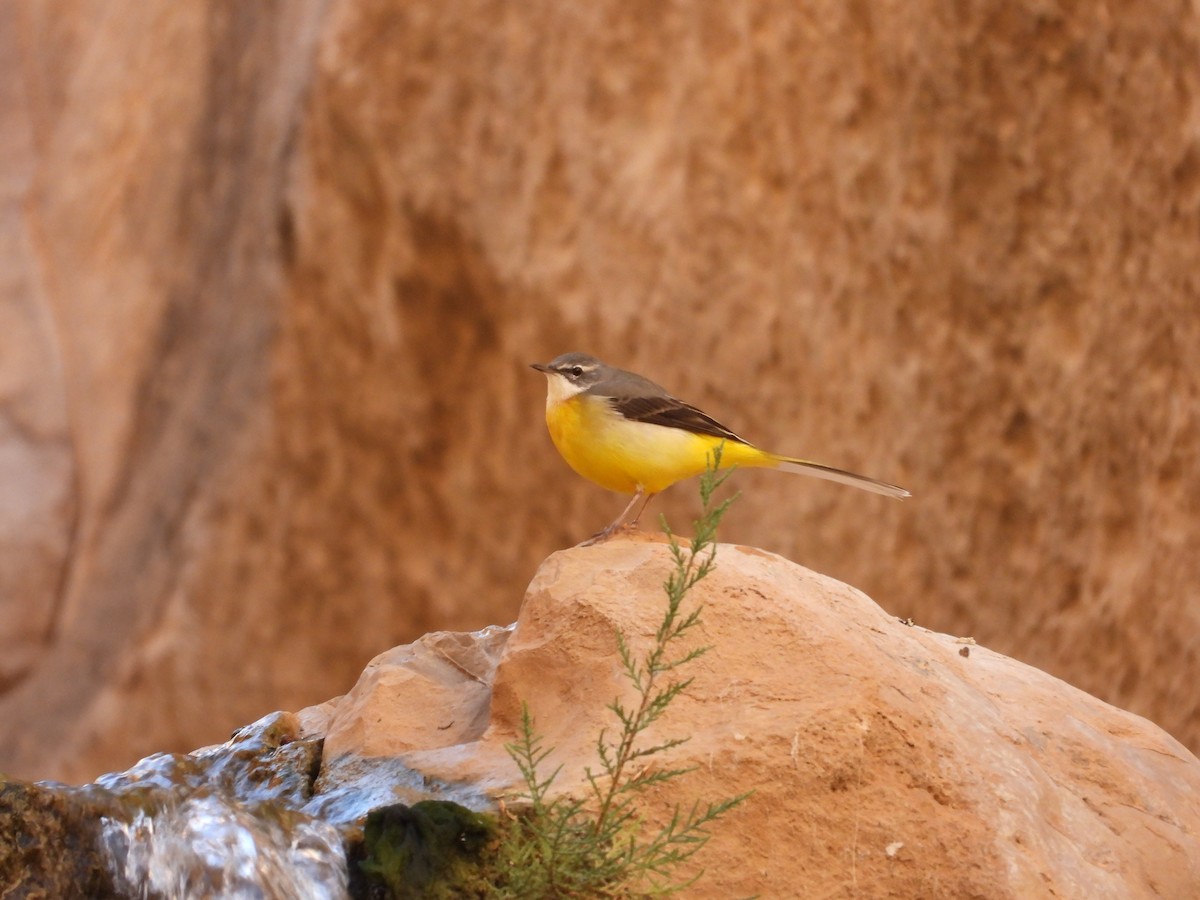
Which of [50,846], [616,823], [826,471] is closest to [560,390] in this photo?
[826,471]

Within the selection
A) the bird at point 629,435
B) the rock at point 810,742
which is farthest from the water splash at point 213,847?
the bird at point 629,435

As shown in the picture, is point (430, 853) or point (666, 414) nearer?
point (430, 853)

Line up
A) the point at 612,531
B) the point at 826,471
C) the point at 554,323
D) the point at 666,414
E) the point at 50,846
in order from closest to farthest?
the point at 50,846
the point at 612,531
the point at 666,414
the point at 826,471
the point at 554,323

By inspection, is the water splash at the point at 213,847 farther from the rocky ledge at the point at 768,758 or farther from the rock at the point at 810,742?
the rock at the point at 810,742

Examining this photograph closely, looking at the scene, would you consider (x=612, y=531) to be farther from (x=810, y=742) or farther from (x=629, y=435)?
(x=810, y=742)

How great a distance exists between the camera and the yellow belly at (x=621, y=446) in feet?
17.2

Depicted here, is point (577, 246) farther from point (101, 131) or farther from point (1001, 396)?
point (101, 131)

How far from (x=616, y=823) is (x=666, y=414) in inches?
72.0

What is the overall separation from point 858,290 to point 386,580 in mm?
3050

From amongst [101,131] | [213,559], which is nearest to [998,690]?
[213,559]

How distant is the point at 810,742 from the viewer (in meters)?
4.20

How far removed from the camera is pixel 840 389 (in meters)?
8.87

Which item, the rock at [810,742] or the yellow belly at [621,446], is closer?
the rock at [810,742]

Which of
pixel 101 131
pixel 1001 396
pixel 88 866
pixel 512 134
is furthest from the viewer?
pixel 101 131
